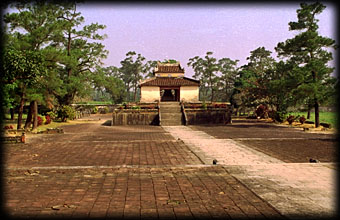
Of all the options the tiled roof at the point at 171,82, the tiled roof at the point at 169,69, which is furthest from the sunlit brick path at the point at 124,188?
the tiled roof at the point at 169,69

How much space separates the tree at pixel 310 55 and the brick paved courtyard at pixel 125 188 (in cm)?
1269

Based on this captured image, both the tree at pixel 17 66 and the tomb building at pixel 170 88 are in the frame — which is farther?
the tomb building at pixel 170 88

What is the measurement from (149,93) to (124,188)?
27104 mm

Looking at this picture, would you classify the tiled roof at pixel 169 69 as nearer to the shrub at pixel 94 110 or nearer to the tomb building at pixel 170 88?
the tomb building at pixel 170 88

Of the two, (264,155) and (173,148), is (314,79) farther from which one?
(173,148)

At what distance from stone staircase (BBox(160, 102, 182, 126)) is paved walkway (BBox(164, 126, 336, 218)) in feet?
44.6

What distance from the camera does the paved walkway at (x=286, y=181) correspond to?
13.1ft

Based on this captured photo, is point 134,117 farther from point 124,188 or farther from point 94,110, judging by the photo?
point 94,110

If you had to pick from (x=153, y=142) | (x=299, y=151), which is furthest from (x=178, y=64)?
(x=299, y=151)

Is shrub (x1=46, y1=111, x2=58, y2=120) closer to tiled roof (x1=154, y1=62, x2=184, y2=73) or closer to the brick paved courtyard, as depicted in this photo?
tiled roof (x1=154, y1=62, x2=184, y2=73)

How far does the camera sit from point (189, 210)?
3904 mm

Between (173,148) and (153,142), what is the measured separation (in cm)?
174

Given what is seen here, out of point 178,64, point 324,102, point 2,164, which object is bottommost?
point 2,164

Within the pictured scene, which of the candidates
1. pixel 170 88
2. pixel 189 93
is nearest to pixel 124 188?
pixel 189 93
